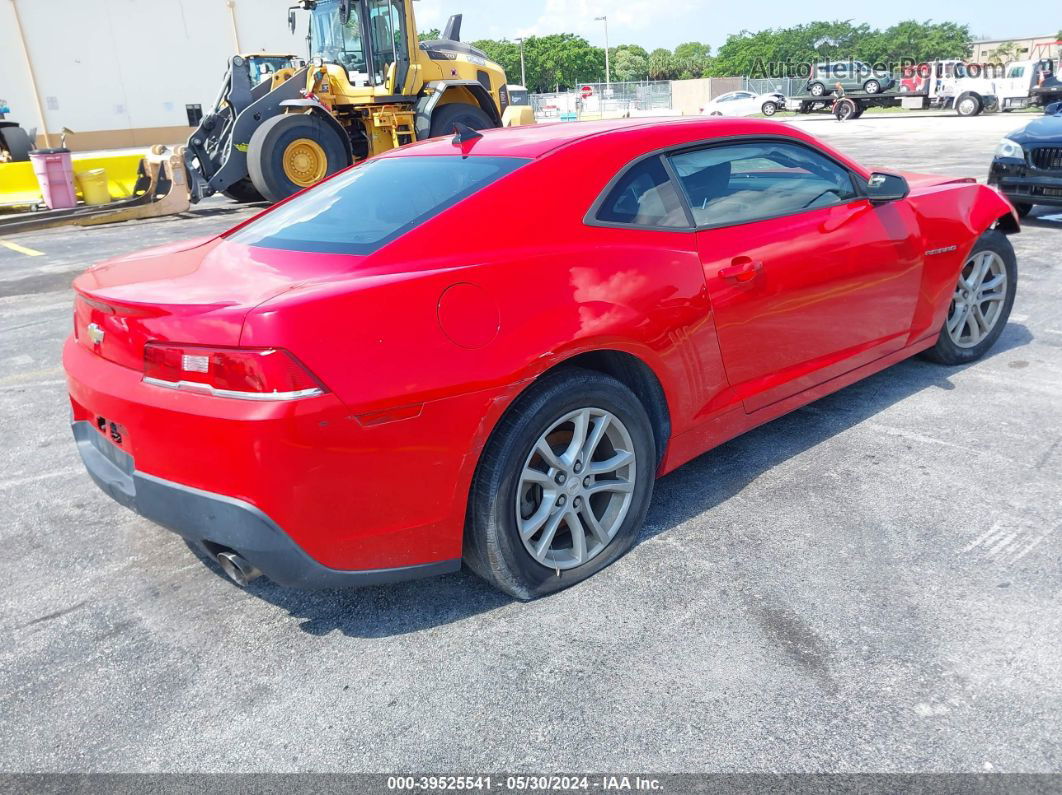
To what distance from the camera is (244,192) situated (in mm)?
14781

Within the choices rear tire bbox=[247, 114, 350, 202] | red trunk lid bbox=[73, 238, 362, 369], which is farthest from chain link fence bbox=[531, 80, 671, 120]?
red trunk lid bbox=[73, 238, 362, 369]

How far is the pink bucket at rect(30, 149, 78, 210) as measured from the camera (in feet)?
44.1

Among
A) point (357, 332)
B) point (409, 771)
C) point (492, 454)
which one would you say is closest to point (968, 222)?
point (492, 454)

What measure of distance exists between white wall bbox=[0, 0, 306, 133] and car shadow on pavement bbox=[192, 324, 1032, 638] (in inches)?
1459

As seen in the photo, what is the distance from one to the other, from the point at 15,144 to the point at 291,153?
8548 millimetres

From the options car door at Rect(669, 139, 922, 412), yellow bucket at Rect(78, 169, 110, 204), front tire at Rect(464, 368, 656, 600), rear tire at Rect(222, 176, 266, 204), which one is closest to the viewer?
front tire at Rect(464, 368, 656, 600)

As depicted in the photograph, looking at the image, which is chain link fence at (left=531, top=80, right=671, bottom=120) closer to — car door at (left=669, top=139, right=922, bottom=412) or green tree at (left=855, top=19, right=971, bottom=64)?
green tree at (left=855, top=19, right=971, bottom=64)

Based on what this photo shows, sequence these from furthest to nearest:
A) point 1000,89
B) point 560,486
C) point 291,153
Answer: point 1000,89, point 291,153, point 560,486

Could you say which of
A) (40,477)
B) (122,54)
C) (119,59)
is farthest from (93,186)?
(122,54)

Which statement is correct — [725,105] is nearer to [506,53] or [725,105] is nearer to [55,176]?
[55,176]

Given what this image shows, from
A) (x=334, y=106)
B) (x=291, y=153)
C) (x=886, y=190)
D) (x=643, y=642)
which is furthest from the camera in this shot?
(x=334, y=106)

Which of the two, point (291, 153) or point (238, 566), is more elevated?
point (291, 153)

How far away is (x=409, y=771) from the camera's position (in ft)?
6.90

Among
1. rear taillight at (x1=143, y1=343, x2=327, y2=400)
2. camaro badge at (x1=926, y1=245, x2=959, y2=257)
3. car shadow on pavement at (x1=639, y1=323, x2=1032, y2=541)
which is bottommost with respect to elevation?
car shadow on pavement at (x1=639, y1=323, x2=1032, y2=541)
